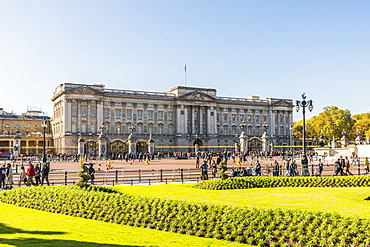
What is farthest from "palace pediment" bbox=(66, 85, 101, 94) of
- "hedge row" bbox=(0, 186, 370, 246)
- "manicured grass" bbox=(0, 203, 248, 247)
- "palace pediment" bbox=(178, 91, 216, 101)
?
"manicured grass" bbox=(0, 203, 248, 247)

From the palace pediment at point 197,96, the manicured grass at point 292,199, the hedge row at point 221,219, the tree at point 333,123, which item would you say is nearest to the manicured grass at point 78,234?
the hedge row at point 221,219

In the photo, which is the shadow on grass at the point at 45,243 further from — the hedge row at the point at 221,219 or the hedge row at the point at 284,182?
the hedge row at the point at 284,182

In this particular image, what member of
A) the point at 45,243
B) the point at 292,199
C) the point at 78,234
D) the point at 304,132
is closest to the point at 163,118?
the point at 304,132

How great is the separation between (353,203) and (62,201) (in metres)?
11.4

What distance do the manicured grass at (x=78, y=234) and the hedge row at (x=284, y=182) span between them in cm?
1048

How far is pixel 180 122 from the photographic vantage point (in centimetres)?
9700

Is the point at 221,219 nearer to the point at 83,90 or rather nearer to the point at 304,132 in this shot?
the point at 304,132

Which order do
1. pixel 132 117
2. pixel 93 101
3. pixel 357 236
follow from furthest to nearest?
pixel 132 117 → pixel 93 101 → pixel 357 236

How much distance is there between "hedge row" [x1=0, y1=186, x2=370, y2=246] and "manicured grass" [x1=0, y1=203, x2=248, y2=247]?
0.43 metres

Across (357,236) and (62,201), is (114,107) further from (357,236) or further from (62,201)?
(357,236)

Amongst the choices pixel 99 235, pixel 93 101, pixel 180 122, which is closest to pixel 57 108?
pixel 93 101

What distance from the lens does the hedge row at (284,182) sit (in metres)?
22.1

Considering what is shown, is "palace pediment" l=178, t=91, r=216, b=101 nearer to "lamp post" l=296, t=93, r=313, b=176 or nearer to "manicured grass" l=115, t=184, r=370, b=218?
"lamp post" l=296, t=93, r=313, b=176

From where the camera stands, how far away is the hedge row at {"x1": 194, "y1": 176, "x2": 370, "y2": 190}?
72.4ft
